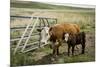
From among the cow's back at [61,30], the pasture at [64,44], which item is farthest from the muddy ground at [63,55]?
the cow's back at [61,30]

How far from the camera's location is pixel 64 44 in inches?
76.0

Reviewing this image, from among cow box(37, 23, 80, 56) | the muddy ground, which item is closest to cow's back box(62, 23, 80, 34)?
cow box(37, 23, 80, 56)

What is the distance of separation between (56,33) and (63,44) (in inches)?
5.7

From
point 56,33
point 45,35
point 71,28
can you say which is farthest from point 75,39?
point 45,35

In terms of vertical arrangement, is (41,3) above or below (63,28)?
above

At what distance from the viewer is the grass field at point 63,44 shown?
1757 millimetres

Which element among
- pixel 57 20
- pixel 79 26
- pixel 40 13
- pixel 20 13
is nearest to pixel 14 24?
pixel 20 13

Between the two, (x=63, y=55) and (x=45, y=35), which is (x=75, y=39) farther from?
(x=45, y=35)

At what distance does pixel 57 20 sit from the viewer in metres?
1.90

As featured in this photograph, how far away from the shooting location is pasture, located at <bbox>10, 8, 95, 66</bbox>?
1.75m

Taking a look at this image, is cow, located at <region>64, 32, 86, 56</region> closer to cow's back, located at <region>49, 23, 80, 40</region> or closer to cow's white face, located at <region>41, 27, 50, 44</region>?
cow's back, located at <region>49, 23, 80, 40</region>

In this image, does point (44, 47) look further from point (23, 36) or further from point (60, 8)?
point (60, 8)

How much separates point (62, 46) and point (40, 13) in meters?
0.42

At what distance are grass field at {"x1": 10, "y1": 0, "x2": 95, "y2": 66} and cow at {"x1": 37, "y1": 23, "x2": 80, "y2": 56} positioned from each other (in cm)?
5
